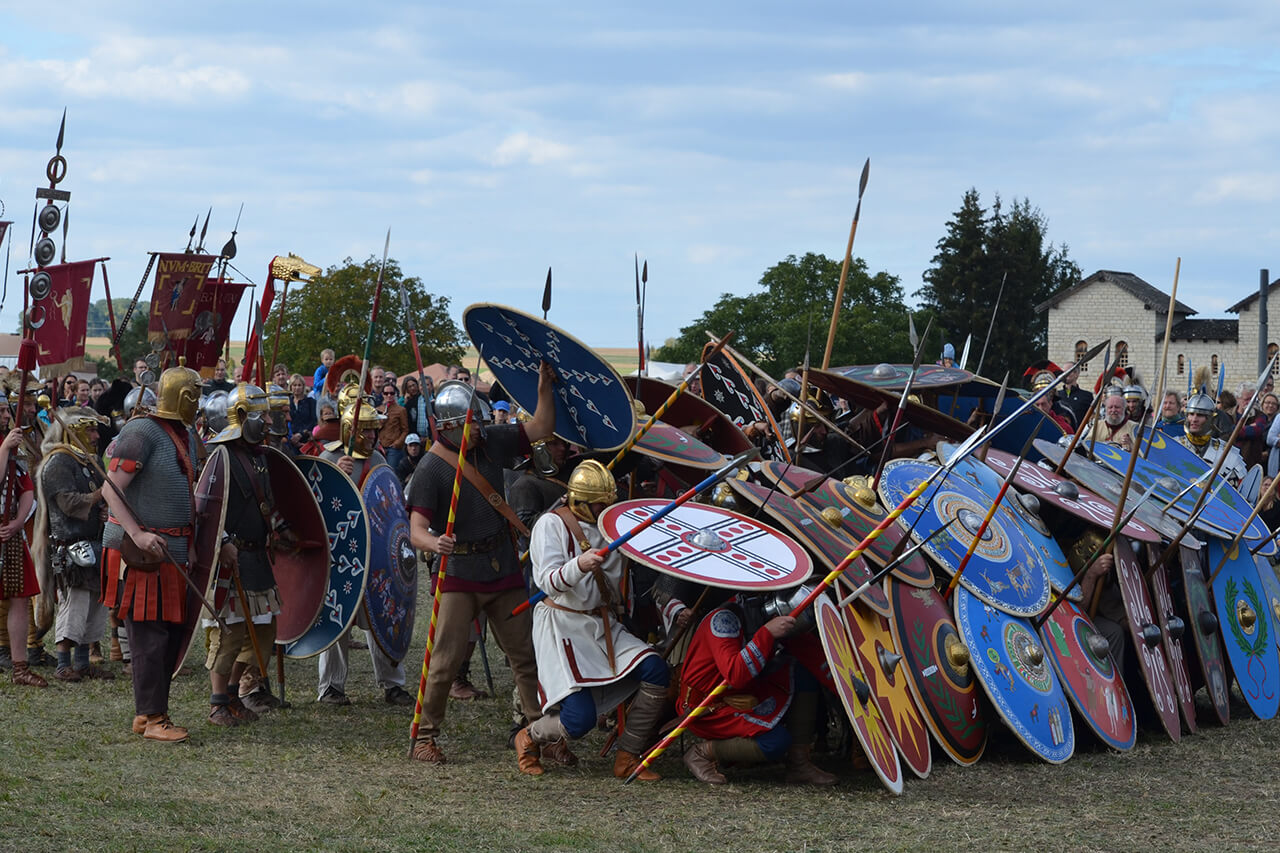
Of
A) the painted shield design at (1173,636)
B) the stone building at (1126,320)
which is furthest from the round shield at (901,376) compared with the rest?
the stone building at (1126,320)

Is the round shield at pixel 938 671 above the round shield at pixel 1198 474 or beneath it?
beneath

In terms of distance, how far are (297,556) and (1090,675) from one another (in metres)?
3.90

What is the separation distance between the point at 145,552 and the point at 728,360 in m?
3.86

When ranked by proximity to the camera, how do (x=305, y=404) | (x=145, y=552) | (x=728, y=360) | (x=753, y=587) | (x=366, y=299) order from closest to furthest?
(x=753, y=587) → (x=145, y=552) → (x=728, y=360) → (x=305, y=404) → (x=366, y=299)

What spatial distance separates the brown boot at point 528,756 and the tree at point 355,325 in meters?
22.8

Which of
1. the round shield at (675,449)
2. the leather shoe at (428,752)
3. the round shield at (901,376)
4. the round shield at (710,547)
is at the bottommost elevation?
the leather shoe at (428,752)

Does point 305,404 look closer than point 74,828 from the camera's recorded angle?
No

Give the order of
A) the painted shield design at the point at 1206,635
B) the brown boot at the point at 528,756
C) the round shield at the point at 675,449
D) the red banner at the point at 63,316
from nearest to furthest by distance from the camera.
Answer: the brown boot at the point at 528,756
the round shield at the point at 675,449
the painted shield design at the point at 1206,635
the red banner at the point at 63,316

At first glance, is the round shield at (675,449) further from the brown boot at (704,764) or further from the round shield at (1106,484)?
the round shield at (1106,484)

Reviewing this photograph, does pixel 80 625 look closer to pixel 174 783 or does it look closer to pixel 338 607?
pixel 338 607

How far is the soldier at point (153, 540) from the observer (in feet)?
21.3

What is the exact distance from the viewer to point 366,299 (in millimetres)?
28625

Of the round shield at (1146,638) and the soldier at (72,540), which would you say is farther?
the soldier at (72,540)

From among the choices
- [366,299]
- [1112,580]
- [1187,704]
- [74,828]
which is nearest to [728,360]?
[1112,580]
